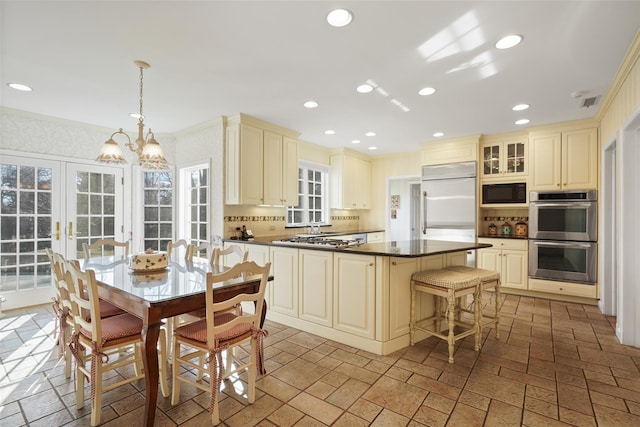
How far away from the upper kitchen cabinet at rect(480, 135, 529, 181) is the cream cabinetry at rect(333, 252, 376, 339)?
134 inches

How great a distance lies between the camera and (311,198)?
5.93 m

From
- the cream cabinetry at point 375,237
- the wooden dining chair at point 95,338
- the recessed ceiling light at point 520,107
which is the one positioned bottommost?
the wooden dining chair at point 95,338

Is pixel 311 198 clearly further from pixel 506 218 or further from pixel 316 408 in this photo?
pixel 316 408

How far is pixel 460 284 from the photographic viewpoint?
8.77ft

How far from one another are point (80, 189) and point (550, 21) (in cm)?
548

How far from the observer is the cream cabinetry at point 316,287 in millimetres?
3127

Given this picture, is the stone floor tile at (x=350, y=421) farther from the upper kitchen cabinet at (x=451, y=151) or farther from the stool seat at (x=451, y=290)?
the upper kitchen cabinet at (x=451, y=151)

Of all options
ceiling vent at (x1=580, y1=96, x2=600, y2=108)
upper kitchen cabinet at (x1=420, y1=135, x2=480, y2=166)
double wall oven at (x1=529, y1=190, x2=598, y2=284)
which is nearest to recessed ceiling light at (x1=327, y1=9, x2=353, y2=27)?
ceiling vent at (x1=580, y1=96, x2=600, y2=108)

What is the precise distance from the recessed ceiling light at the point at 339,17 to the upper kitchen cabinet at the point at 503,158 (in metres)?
3.94

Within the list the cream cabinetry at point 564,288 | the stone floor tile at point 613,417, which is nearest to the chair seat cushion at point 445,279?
the stone floor tile at point 613,417

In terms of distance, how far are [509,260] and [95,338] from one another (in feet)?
16.8

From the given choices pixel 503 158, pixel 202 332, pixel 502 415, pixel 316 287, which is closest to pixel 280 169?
pixel 316 287

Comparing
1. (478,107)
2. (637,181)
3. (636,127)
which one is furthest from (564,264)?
(478,107)

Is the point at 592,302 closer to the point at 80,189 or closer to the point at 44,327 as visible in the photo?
the point at 44,327
